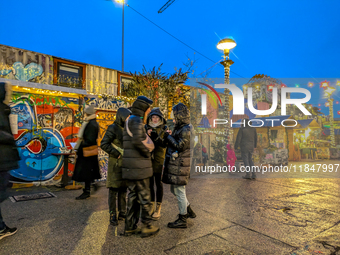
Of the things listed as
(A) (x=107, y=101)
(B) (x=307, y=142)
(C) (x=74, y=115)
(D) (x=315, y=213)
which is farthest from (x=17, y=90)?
(B) (x=307, y=142)

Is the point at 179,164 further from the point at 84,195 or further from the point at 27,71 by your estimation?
the point at 27,71

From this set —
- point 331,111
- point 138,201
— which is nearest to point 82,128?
point 138,201

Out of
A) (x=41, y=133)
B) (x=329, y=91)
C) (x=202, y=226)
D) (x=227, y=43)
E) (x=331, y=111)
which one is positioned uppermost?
(x=227, y=43)

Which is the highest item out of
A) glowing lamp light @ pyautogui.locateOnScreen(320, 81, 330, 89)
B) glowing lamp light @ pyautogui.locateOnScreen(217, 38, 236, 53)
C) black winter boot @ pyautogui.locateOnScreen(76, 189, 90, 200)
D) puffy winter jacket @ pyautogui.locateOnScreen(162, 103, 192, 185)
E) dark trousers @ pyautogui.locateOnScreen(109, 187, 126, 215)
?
glowing lamp light @ pyautogui.locateOnScreen(217, 38, 236, 53)

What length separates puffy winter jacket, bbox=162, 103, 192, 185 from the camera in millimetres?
3532

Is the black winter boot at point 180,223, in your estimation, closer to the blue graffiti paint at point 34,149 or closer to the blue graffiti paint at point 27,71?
the blue graffiti paint at point 34,149

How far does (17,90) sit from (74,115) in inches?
65.2

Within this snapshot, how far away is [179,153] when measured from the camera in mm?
3613

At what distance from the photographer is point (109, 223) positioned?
12.0 ft

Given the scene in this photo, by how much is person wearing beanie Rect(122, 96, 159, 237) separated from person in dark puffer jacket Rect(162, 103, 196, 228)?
1.36 ft

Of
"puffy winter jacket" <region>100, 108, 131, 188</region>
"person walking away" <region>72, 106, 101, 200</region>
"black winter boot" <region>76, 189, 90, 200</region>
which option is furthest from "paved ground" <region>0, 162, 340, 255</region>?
"puffy winter jacket" <region>100, 108, 131, 188</region>

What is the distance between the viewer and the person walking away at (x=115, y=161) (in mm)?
3705

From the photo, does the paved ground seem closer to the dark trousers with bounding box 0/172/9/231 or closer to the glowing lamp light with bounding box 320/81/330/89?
the dark trousers with bounding box 0/172/9/231

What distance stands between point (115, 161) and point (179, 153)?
112 centimetres
